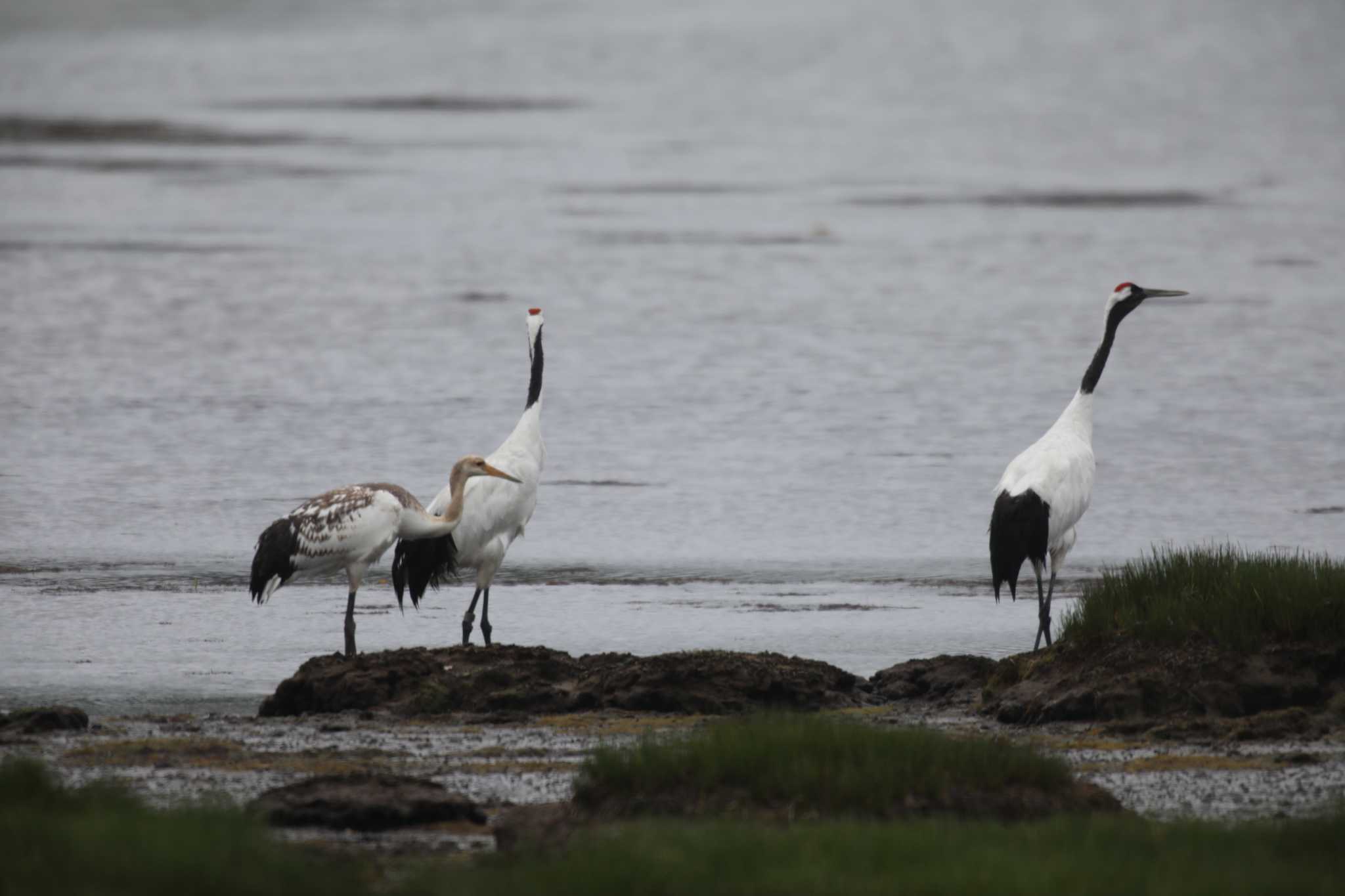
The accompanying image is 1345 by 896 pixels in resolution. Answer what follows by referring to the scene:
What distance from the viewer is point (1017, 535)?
1138 cm

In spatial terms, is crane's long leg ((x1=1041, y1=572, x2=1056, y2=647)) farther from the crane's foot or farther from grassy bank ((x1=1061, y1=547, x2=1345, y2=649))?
grassy bank ((x1=1061, y1=547, x2=1345, y2=649))

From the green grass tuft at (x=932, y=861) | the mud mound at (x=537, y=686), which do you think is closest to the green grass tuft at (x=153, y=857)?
the green grass tuft at (x=932, y=861)

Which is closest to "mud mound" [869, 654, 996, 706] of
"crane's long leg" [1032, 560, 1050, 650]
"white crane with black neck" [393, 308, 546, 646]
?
"crane's long leg" [1032, 560, 1050, 650]

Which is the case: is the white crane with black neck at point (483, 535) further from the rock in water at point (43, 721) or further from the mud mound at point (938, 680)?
the rock in water at point (43, 721)

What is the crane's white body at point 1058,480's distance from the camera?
11633 mm

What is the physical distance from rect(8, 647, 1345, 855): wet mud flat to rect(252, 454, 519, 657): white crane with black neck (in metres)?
1.43

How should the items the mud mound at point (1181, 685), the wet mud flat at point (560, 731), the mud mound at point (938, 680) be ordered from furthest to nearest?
the mud mound at point (938, 680)
the mud mound at point (1181, 685)
the wet mud flat at point (560, 731)

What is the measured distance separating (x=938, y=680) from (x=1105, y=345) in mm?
4002

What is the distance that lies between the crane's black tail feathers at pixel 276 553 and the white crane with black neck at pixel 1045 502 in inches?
152

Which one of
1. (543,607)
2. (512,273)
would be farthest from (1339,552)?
(512,273)

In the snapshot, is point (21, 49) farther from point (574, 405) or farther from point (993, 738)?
point (993, 738)

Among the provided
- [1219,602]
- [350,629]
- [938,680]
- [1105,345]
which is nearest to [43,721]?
[350,629]

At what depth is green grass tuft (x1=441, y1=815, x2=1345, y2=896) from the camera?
577cm

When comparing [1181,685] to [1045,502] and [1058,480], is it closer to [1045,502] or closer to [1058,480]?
[1045,502]
